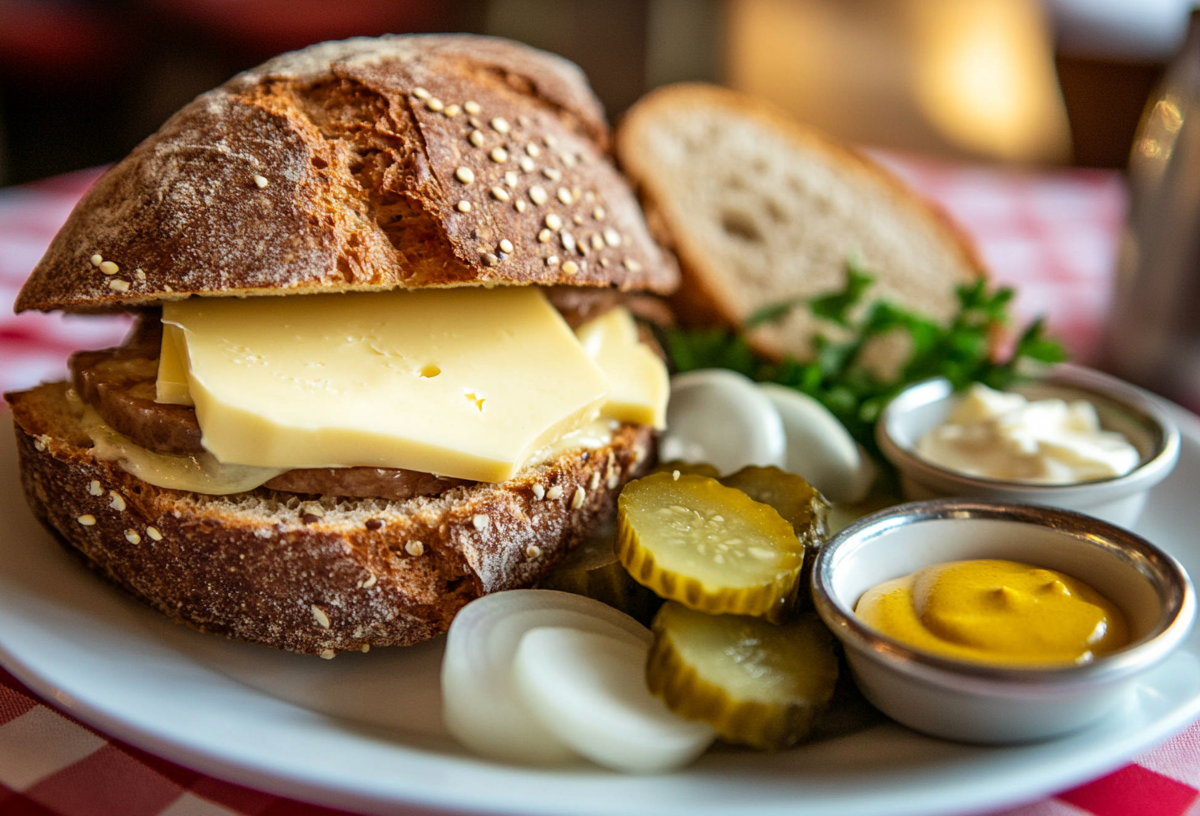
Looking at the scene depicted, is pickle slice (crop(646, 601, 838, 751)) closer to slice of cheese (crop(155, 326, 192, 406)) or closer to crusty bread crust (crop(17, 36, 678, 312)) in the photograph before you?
crusty bread crust (crop(17, 36, 678, 312))

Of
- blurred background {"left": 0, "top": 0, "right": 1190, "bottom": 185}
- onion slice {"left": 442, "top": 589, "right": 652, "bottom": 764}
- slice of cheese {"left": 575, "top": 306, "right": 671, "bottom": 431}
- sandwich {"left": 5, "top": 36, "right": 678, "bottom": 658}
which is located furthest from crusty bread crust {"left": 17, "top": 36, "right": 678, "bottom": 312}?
blurred background {"left": 0, "top": 0, "right": 1190, "bottom": 185}

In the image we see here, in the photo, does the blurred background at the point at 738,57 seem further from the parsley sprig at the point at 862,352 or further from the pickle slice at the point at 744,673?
the pickle slice at the point at 744,673

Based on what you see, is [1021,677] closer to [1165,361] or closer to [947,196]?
[1165,361]

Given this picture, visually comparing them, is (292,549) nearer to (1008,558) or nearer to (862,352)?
(1008,558)

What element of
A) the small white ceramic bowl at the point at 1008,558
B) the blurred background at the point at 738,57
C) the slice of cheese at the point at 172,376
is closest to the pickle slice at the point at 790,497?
the small white ceramic bowl at the point at 1008,558

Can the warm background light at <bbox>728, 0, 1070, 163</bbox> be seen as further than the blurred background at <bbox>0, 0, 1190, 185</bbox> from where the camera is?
Yes

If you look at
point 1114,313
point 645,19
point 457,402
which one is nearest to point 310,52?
point 457,402
